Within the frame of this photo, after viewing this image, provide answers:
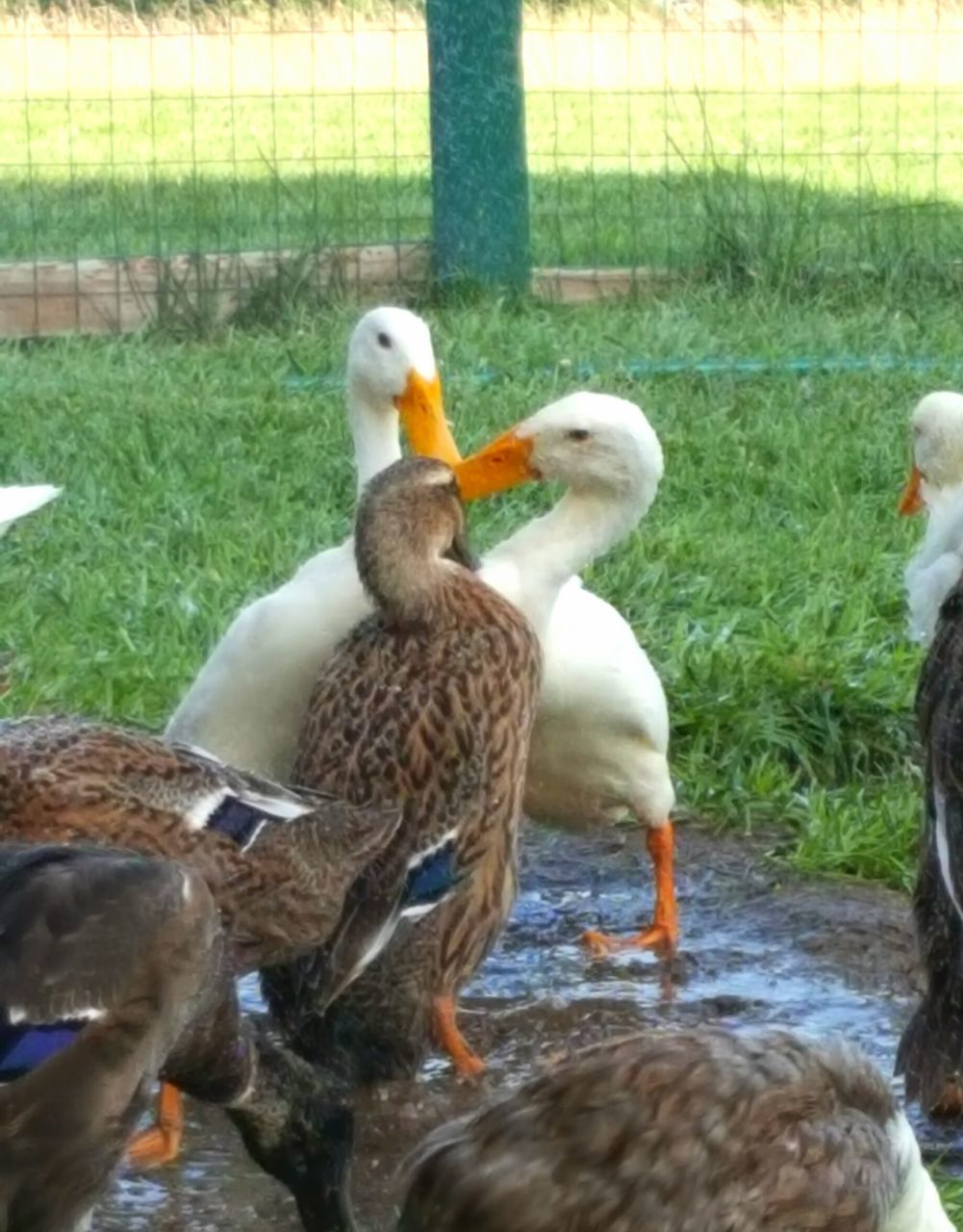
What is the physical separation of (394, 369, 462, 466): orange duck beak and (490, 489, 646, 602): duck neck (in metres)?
0.52

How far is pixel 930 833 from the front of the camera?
160 inches

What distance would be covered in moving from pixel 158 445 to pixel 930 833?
384cm

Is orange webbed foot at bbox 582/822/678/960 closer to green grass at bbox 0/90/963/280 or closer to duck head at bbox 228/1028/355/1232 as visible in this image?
duck head at bbox 228/1028/355/1232

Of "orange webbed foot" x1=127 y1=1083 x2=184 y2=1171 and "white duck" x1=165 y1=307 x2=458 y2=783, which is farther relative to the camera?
"white duck" x1=165 y1=307 x2=458 y2=783

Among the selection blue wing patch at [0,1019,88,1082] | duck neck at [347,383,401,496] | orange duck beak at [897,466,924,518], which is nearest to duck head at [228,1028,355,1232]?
blue wing patch at [0,1019,88,1082]

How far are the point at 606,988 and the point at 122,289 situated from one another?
541cm

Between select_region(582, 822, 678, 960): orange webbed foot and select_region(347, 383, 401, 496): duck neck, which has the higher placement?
select_region(347, 383, 401, 496): duck neck

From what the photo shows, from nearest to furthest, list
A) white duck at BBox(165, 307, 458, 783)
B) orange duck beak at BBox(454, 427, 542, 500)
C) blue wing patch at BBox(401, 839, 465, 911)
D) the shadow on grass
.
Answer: blue wing patch at BBox(401, 839, 465, 911) < white duck at BBox(165, 307, 458, 783) < orange duck beak at BBox(454, 427, 542, 500) < the shadow on grass

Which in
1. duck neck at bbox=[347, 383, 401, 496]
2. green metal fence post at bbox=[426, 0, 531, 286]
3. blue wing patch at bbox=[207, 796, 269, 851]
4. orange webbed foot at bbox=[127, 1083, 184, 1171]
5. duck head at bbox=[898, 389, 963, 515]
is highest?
green metal fence post at bbox=[426, 0, 531, 286]

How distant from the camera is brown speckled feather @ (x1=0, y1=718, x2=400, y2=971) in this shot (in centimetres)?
373

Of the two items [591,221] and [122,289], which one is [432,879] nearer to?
[122,289]

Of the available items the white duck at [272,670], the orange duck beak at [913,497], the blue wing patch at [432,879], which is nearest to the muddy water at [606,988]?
the blue wing patch at [432,879]

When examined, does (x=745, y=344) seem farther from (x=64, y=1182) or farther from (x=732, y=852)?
(x=64, y=1182)

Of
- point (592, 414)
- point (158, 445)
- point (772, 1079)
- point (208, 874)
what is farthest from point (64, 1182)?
point (158, 445)
